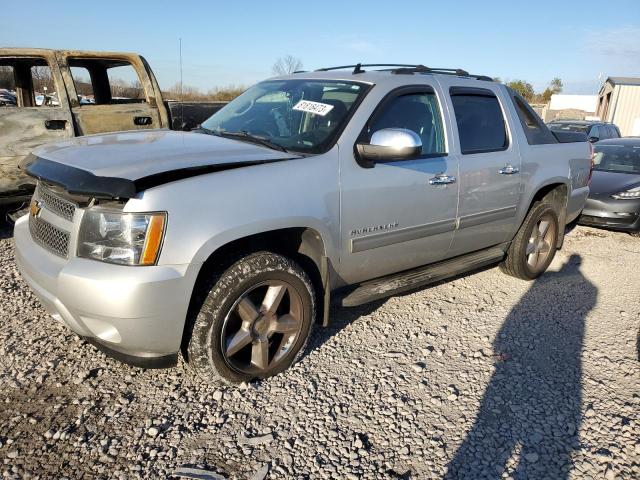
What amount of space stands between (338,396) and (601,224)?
228 inches

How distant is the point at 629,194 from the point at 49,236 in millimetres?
7244

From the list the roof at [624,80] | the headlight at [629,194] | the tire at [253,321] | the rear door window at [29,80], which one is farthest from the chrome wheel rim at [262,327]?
the roof at [624,80]

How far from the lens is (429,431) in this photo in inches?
104

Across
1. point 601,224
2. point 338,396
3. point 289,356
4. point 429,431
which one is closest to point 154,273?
point 289,356

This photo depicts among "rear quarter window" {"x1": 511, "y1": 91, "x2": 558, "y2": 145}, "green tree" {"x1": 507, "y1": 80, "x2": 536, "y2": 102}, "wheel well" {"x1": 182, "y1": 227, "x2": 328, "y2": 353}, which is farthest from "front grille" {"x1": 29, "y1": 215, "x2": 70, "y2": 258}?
"green tree" {"x1": 507, "y1": 80, "x2": 536, "y2": 102}

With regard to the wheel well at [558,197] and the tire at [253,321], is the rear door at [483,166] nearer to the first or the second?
the wheel well at [558,197]

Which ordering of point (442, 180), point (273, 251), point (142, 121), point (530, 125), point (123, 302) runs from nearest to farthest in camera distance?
point (123, 302) < point (273, 251) < point (442, 180) < point (530, 125) < point (142, 121)

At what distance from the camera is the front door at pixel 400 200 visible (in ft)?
10.3

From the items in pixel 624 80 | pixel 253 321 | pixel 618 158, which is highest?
pixel 624 80

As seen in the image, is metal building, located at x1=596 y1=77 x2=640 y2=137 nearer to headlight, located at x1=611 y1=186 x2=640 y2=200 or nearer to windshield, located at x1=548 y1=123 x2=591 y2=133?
windshield, located at x1=548 y1=123 x2=591 y2=133

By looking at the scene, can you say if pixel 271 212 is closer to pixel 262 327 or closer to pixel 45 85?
pixel 262 327

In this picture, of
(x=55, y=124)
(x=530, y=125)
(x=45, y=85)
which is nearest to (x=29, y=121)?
(x=55, y=124)

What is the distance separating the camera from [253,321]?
2.86 metres

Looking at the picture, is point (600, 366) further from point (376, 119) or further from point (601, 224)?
point (601, 224)
